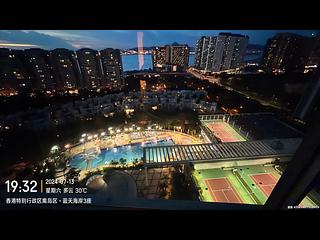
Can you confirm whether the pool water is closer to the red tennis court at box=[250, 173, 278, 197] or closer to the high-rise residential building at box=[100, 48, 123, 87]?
the high-rise residential building at box=[100, 48, 123, 87]

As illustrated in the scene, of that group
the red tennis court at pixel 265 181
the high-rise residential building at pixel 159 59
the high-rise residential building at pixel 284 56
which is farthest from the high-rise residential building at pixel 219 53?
the red tennis court at pixel 265 181

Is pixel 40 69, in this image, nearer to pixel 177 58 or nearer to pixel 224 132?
pixel 177 58
